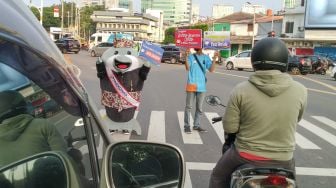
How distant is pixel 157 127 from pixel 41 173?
754 centimetres

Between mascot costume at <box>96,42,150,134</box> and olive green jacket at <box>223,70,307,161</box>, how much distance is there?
4.45 m

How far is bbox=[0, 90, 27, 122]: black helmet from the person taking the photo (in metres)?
1.42

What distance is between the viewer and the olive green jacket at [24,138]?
56.1 inches

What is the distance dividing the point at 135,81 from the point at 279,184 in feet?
16.5

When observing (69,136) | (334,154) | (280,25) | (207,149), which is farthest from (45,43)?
(280,25)

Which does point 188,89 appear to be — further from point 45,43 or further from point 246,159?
point 45,43

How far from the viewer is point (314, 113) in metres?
12.0

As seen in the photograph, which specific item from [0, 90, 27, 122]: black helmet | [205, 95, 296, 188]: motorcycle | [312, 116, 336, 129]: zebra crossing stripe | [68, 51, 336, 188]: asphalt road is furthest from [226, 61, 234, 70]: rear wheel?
[0, 90, 27, 122]: black helmet

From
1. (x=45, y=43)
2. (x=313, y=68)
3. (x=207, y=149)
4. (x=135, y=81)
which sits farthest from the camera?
(x=313, y=68)

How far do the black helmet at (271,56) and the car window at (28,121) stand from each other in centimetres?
176

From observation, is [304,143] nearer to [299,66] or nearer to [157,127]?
[157,127]

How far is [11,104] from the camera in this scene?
1449 mm

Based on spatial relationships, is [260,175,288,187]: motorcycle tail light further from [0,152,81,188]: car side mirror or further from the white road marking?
the white road marking

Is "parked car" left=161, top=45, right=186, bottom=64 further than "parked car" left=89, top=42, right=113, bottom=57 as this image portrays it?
No
